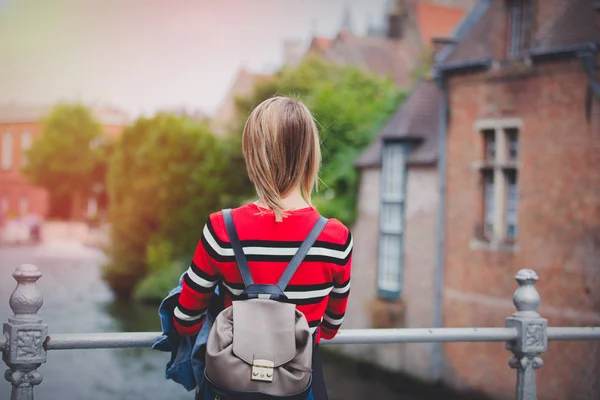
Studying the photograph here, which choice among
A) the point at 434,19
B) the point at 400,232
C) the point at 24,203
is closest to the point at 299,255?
the point at 400,232

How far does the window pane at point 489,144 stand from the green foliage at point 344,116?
8.84ft

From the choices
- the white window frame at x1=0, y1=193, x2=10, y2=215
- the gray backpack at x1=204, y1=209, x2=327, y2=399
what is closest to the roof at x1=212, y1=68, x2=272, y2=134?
the white window frame at x1=0, y1=193, x2=10, y2=215

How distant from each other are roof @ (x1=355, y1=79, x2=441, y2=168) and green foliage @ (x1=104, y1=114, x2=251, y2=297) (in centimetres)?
610

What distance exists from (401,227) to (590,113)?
4.42m

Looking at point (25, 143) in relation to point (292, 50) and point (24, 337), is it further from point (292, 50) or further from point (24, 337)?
point (24, 337)

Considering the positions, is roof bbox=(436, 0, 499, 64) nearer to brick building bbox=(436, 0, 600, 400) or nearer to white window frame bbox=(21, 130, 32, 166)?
brick building bbox=(436, 0, 600, 400)

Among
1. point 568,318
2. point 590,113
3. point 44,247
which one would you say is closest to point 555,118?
point 590,113

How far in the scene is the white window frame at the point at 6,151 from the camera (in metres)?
18.8

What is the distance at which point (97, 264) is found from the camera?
22.8m

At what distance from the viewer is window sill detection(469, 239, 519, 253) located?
10845 millimetres

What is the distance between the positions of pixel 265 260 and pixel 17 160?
18.9 meters

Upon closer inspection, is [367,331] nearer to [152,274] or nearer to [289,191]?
[289,191]

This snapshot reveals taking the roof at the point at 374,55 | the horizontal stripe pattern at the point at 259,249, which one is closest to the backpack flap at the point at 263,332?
the horizontal stripe pattern at the point at 259,249

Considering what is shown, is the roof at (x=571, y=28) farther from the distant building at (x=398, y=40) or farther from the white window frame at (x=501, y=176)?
the distant building at (x=398, y=40)
